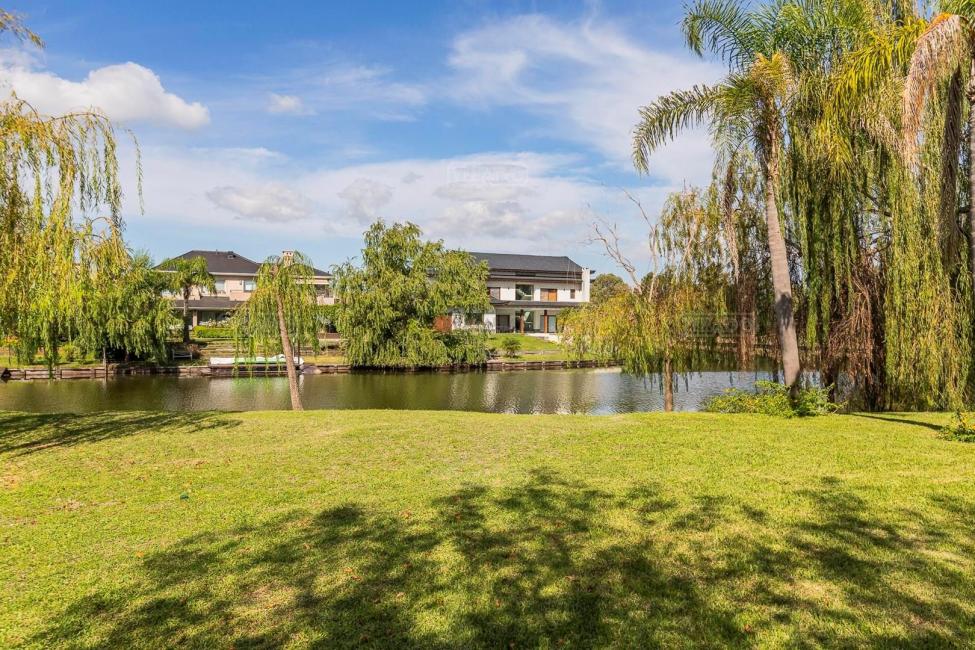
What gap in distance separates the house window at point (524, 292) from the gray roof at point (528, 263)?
1.49m

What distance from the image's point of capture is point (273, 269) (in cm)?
1599

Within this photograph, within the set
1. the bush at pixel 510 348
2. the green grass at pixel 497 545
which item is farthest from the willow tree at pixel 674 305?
the bush at pixel 510 348

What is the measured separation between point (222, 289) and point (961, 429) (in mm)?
49375

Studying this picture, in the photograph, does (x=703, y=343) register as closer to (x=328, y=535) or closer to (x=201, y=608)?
(x=328, y=535)

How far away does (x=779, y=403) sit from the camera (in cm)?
1025

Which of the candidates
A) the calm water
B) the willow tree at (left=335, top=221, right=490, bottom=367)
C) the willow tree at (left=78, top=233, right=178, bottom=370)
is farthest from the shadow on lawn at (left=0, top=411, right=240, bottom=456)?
the willow tree at (left=335, top=221, right=490, bottom=367)

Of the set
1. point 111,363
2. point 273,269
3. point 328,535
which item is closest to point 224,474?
point 328,535

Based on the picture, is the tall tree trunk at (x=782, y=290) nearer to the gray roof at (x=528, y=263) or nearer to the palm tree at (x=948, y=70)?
the palm tree at (x=948, y=70)

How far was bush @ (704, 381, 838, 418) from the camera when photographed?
392 inches

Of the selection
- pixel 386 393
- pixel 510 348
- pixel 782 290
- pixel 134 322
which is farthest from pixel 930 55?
pixel 134 322

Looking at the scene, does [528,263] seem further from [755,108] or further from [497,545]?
[497,545]

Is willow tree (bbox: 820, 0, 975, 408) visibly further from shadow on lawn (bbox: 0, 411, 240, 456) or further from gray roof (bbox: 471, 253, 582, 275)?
gray roof (bbox: 471, 253, 582, 275)

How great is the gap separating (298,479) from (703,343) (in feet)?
38.6

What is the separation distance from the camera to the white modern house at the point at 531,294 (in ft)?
162
